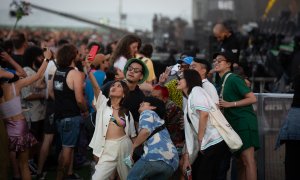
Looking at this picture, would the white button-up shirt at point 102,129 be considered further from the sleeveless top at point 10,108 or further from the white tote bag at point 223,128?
the sleeveless top at point 10,108

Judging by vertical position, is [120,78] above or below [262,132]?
above

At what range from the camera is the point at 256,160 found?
8.58m

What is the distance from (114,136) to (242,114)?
152cm

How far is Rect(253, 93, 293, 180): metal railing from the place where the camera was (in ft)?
27.7

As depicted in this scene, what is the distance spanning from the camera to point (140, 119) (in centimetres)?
674

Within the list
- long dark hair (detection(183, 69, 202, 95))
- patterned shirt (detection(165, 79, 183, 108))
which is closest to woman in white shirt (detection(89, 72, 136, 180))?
long dark hair (detection(183, 69, 202, 95))

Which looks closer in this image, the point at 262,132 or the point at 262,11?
the point at 262,132

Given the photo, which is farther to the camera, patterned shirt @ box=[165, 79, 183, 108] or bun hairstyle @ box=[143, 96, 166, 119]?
patterned shirt @ box=[165, 79, 183, 108]

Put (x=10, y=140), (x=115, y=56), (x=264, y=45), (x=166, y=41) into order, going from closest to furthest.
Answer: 1. (x=10, y=140)
2. (x=115, y=56)
3. (x=264, y=45)
4. (x=166, y=41)

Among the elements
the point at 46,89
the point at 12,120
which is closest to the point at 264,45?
the point at 46,89

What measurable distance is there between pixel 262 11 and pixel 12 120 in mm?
24426

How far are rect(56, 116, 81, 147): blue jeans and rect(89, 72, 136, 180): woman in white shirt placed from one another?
1424mm

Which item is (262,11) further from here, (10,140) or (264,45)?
(10,140)

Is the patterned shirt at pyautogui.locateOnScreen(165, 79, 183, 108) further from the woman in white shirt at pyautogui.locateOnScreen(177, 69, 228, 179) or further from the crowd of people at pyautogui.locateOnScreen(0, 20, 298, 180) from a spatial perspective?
the woman in white shirt at pyautogui.locateOnScreen(177, 69, 228, 179)
